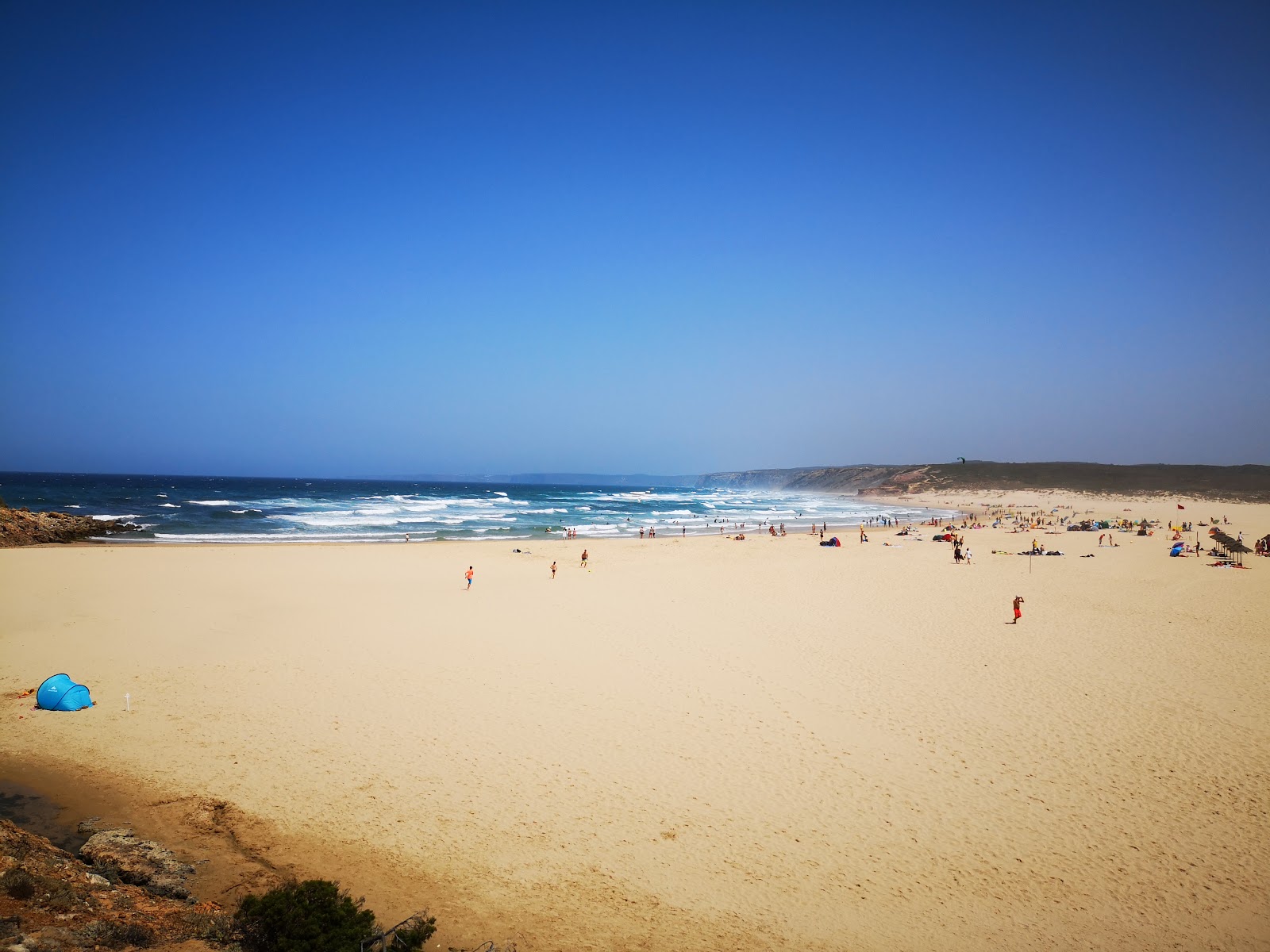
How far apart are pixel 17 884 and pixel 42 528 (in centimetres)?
3454

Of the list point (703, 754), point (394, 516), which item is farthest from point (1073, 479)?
point (703, 754)

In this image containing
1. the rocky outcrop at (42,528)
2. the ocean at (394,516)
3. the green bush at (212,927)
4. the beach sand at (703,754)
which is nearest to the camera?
the green bush at (212,927)

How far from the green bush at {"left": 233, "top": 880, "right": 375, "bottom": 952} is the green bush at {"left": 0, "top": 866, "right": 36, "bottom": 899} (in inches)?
56.0

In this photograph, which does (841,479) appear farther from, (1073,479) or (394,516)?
(394,516)

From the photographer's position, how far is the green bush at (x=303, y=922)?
4387mm

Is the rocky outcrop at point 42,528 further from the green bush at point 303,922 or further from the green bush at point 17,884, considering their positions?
the green bush at point 303,922

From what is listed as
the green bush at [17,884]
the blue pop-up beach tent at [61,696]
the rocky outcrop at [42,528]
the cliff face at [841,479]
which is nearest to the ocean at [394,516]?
the rocky outcrop at [42,528]

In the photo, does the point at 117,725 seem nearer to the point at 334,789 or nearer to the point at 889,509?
the point at 334,789

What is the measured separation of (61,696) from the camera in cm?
938

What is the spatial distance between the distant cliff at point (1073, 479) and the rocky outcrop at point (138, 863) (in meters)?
94.8

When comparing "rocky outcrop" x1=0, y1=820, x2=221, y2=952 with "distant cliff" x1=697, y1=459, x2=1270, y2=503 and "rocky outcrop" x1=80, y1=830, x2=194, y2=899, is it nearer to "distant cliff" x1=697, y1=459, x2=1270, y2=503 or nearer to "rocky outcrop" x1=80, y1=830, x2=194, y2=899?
"rocky outcrop" x1=80, y1=830, x2=194, y2=899

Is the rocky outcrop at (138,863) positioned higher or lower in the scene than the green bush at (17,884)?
lower

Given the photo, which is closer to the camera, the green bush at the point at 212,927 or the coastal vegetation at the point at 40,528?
the green bush at the point at 212,927

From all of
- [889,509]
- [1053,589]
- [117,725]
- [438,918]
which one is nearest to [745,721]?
[438,918]
